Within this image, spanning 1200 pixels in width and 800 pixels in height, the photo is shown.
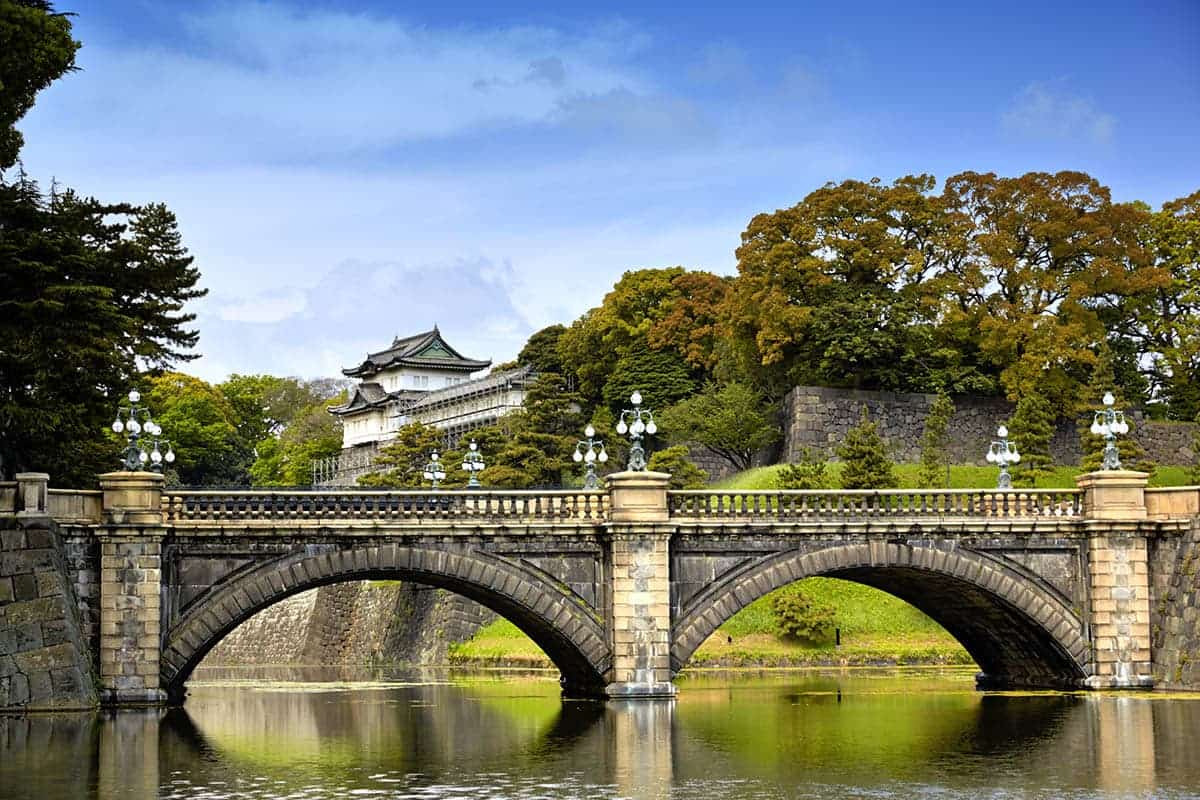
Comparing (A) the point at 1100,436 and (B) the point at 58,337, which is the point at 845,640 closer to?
(A) the point at 1100,436

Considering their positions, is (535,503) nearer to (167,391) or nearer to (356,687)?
(356,687)

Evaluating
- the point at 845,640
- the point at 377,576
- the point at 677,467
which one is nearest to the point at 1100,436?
the point at 845,640

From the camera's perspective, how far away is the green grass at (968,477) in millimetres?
67125

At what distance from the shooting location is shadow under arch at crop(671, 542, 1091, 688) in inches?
1674

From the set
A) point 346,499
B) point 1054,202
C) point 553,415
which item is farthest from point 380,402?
point 346,499

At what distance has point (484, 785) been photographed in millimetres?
26516

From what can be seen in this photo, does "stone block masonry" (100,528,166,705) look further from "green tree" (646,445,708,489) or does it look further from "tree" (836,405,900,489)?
"green tree" (646,445,708,489)

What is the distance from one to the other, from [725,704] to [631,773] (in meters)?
15.9

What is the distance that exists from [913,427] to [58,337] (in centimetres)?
3759

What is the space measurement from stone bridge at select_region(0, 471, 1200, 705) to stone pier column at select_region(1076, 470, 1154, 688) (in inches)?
2.0

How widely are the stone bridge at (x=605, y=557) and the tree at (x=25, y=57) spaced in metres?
9.87

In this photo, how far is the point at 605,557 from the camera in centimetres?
4238

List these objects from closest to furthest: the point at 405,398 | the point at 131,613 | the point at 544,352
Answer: the point at 131,613 → the point at 544,352 → the point at 405,398

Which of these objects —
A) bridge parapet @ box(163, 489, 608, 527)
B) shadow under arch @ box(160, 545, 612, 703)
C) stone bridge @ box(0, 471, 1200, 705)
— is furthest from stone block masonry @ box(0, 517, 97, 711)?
bridge parapet @ box(163, 489, 608, 527)
